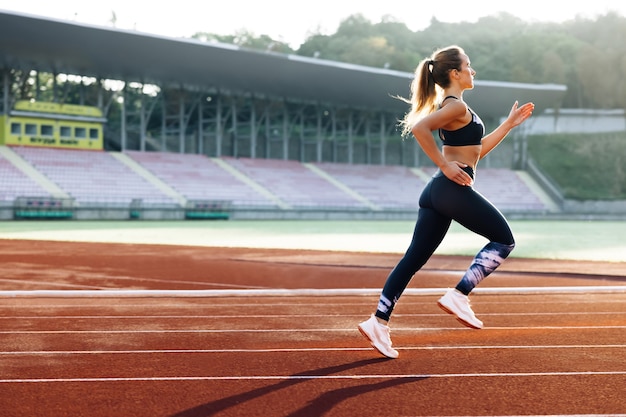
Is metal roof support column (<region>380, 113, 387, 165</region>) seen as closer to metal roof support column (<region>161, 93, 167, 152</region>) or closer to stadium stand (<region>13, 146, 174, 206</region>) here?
metal roof support column (<region>161, 93, 167, 152</region>)

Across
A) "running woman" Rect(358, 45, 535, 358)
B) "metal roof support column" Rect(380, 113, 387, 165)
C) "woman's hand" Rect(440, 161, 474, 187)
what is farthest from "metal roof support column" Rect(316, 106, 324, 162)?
"woman's hand" Rect(440, 161, 474, 187)

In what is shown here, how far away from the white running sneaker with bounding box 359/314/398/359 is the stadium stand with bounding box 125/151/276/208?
40.1 metres

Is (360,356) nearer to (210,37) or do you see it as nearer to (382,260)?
(382,260)

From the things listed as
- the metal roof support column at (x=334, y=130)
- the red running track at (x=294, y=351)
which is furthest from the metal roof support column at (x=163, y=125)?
the red running track at (x=294, y=351)

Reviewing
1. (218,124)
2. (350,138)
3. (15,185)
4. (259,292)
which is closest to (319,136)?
(350,138)

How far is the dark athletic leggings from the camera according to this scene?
5031mm

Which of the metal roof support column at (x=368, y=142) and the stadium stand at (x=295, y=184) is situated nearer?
the stadium stand at (x=295, y=184)

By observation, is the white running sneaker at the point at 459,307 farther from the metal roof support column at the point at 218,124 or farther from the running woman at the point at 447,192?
the metal roof support column at the point at 218,124

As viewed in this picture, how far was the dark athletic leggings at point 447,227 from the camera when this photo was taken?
503cm

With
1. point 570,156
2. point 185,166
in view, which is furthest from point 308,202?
point 570,156

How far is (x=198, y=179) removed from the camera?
48219 millimetres

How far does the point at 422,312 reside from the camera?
7.78 metres

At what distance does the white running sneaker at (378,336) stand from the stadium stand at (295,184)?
4284cm

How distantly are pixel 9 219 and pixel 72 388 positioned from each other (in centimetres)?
3569
